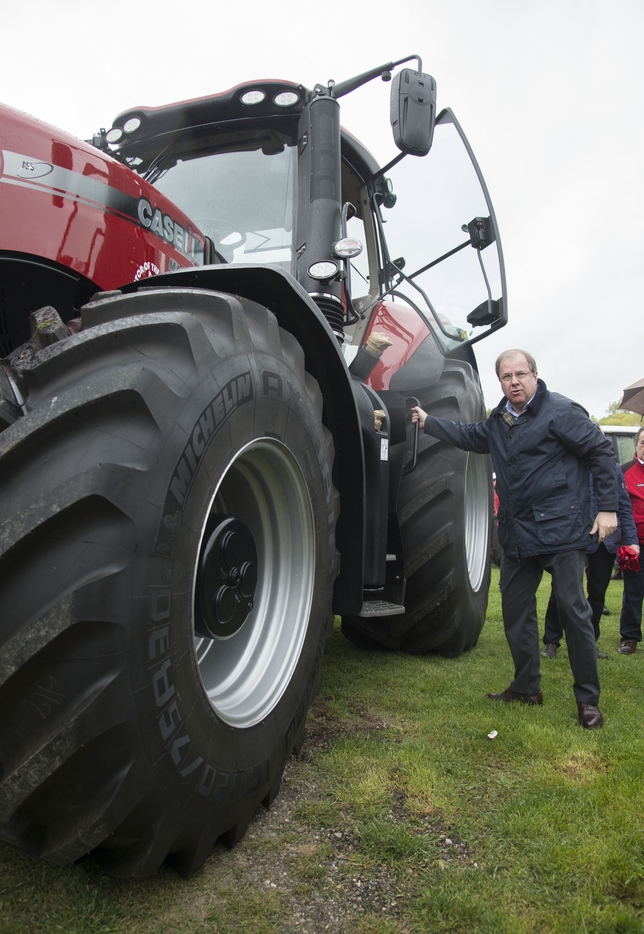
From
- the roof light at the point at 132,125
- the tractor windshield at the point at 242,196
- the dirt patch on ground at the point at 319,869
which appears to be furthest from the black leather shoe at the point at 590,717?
the roof light at the point at 132,125

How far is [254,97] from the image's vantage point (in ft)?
9.95

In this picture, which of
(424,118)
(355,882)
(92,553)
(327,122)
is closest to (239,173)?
(327,122)

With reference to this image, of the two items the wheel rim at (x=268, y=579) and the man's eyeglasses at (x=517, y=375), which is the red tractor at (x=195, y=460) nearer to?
the wheel rim at (x=268, y=579)

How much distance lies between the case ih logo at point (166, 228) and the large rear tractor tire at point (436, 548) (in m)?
1.59

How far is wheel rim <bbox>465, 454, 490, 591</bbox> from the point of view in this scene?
4207mm

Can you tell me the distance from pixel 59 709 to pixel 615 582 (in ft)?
30.4

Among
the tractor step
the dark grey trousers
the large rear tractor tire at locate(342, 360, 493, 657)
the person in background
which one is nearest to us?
the tractor step

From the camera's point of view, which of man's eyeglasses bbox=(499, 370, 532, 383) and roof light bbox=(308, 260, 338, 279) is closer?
roof light bbox=(308, 260, 338, 279)

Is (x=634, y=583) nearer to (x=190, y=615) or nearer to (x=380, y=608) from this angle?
(x=380, y=608)

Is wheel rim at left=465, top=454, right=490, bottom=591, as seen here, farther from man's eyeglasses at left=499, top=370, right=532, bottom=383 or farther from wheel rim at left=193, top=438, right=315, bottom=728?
wheel rim at left=193, top=438, right=315, bottom=728

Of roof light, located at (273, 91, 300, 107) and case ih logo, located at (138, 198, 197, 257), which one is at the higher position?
roof light, located at (273, 91, 300, 107)

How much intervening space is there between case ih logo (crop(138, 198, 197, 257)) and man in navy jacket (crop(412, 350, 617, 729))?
1.52 metres

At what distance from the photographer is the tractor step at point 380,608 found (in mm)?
2844

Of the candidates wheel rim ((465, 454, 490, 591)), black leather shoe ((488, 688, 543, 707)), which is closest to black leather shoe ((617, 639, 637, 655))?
wheel rim ((465, 454, 490, 591))
